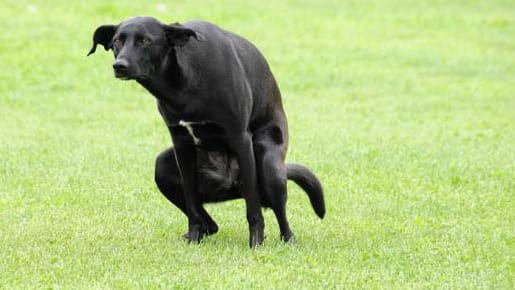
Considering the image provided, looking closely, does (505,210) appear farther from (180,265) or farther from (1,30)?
(1,30)

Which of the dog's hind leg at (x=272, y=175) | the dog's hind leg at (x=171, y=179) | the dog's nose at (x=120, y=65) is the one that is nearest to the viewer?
the dog's nose at (x=120, y=65)

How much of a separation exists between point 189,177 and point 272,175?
0.60m

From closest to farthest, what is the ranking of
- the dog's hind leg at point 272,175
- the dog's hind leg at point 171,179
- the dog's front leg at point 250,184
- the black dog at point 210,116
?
the black dog at point 210,116, the dog's front leg at point 250,184, the dog's hind leg at point 272,175, the dog's hind leg at point 171,179

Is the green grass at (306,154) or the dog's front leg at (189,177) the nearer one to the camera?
the green grass at (306,154)

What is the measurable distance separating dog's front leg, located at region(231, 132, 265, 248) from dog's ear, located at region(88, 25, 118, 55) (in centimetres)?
107

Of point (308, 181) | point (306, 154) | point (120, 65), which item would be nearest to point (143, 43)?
point (120, 65)

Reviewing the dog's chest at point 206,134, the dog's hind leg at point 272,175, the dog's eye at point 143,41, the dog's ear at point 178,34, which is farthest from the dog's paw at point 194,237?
the dog's eye at point 143,41

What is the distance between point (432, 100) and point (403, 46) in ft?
14.1

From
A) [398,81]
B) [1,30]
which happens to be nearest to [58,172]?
[398,81]

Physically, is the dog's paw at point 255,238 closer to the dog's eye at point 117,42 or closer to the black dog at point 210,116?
the black dog at point 210,116

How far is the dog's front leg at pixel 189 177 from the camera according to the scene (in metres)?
8.03

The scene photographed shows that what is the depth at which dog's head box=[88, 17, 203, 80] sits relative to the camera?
7352mm

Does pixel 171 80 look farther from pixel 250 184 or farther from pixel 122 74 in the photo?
pixel 250 184

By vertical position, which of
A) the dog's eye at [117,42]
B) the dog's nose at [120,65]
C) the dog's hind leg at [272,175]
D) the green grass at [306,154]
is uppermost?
the dog's eye at [117,42]
